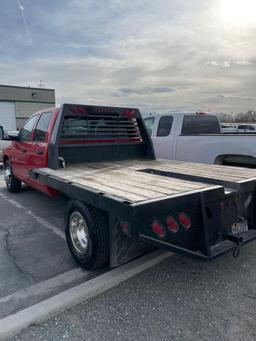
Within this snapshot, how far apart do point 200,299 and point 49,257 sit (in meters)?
2.00

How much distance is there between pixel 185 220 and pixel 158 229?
320 mm

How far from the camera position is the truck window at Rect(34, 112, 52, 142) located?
5.37 meters

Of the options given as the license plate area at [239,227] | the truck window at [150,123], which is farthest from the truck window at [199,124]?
the license plate area at [239,227]

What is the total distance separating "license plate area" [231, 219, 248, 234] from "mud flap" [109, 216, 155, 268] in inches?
40.4

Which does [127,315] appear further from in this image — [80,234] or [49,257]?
[49,257]

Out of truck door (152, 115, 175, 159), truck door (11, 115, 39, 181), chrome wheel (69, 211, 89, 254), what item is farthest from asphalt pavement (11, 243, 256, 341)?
truck door (152, 115, 175, 159)

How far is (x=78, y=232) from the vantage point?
3.70 meters

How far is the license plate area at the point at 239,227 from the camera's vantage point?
328 centimetres

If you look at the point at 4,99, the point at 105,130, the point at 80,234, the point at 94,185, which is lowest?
the point at 80,234

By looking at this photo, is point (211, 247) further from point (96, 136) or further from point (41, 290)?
point (96, 136)

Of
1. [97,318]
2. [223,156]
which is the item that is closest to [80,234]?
[97,318]

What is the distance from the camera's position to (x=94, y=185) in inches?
132

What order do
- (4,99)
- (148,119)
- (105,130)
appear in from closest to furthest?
(105,130) → (148,119) → (4,99)

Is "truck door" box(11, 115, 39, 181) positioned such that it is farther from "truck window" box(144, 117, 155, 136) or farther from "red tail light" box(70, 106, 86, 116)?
"truck window" box(144, 117, 155, 136)
